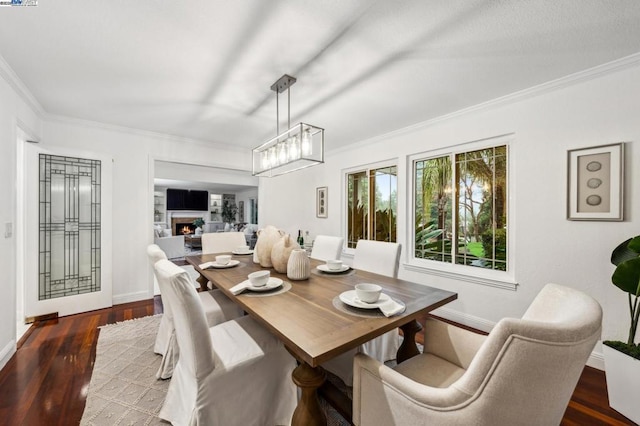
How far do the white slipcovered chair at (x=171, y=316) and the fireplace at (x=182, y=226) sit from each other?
9217mm

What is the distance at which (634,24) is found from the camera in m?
1.56

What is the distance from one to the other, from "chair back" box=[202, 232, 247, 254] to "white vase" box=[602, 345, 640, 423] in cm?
333

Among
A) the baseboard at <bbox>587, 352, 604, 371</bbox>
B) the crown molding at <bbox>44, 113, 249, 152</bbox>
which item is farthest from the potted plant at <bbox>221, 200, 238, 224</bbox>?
the baseboard at <bbox>587, 352, 604, 371</bbox>

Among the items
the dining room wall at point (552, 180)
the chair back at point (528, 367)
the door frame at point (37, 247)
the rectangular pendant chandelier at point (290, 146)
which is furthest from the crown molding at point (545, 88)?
the door frame at point (37, 247)

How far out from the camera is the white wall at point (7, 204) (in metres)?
2.06

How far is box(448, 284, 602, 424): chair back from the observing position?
663 millimetres

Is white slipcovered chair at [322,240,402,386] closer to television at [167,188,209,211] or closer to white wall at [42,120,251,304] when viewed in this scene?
white wall at [42,120,251,304]

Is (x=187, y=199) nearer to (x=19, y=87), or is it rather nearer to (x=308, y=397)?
(x=19, y=87)

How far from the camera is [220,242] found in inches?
129

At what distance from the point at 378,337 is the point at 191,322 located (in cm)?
118

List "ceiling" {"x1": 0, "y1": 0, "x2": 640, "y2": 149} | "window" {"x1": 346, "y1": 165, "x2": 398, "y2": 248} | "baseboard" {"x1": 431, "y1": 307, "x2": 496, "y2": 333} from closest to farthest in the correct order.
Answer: "ceiling" {"x1": 0, "y1": 0, "x2": 640, "y2": 149} → "baseboard" {"x1": 431, "y1": 307, "x2": 496, "y2": 333} → "window" {"x1": 346, "y1": 165, "x2": 398, "y2": 248}

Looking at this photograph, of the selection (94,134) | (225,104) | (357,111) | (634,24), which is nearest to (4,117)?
(94,134)

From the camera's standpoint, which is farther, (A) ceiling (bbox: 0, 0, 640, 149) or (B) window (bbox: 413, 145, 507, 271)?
(B) window (bbox: 413, 145, 507, 271)

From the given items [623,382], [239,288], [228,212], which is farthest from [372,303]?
[228,212]
